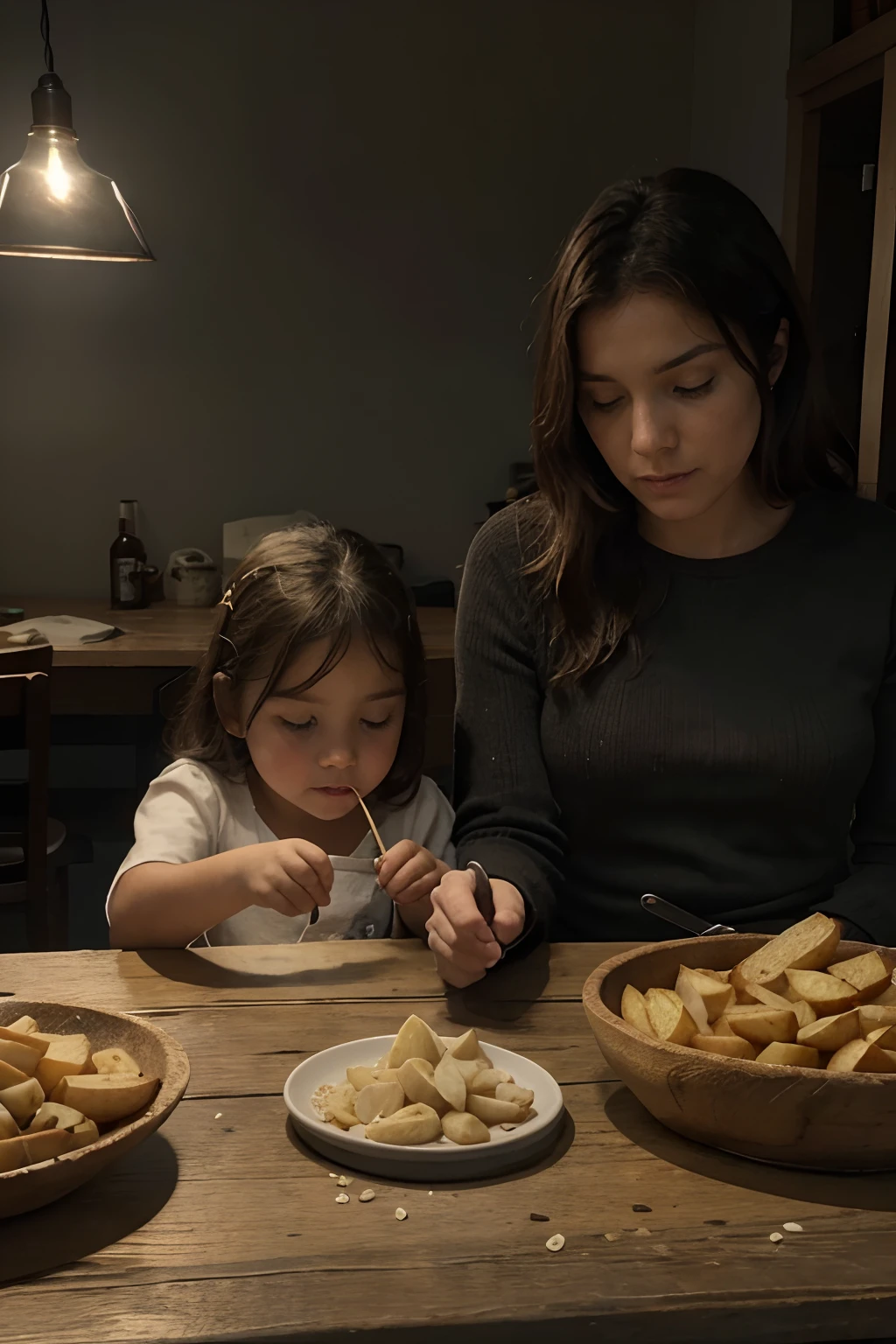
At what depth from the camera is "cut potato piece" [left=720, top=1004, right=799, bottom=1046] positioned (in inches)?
31.7

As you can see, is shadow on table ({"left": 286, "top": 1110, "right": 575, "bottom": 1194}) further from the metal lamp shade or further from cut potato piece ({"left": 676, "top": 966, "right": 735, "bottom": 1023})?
the metal lamp shade

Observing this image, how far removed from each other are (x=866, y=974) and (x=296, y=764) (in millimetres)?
646

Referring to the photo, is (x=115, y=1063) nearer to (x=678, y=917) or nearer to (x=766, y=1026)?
(x=766, y=1026)

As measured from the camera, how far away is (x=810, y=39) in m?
3.15

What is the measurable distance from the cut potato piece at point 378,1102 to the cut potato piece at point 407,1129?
0.05ft

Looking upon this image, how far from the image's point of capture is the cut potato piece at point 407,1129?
81 centimetres

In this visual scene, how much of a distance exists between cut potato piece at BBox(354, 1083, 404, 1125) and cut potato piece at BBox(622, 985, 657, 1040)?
157 millimetres

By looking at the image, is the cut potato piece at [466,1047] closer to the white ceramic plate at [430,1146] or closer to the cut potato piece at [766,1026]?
the white ceramic plate at [430,1146]

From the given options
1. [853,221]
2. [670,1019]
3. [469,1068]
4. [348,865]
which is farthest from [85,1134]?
[853,221]

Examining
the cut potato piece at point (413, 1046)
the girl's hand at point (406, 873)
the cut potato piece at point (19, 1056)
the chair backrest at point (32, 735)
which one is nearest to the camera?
the cut potato piece at point (19, 1056)

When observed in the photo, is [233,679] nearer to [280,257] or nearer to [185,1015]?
[185,1015]

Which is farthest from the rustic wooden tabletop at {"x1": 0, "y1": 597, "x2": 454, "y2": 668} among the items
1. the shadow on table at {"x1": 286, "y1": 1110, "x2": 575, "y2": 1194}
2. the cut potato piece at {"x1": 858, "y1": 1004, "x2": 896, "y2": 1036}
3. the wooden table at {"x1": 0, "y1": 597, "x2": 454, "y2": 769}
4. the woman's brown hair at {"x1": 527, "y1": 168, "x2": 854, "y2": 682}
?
the cut potato piece at {"x1": 858, "y1": 1004, "x2": 896, "y2": 1036}

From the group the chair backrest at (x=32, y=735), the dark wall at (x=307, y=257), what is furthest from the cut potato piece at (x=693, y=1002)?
the dark wall at (x=307, y=257)

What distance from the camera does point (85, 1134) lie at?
730mm
